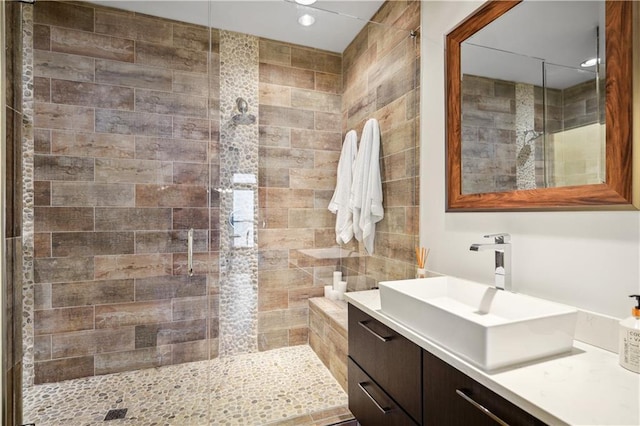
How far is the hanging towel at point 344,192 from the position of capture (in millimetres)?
2125

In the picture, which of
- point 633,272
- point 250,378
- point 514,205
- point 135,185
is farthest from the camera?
point 135,185

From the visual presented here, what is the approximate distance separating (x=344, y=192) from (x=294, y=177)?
38 centimetres

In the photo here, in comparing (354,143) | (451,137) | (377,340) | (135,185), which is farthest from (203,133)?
(377,340)

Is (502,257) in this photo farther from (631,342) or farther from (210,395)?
(210,395)

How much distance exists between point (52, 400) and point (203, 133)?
1.99 metres

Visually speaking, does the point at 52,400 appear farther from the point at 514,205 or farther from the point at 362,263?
the point at 514,205

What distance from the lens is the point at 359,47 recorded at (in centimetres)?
219

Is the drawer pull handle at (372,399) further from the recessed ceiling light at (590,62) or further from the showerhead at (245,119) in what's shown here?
the showerhead at (245,119)

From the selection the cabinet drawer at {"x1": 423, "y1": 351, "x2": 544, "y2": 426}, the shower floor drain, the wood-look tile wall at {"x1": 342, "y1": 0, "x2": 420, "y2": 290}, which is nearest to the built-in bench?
the wood-look tile wall at {"x1": 342, "y1": 0, "x2": 420, "y2": 290}

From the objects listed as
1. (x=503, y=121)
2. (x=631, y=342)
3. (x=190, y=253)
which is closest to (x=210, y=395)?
(x=190, y=253)

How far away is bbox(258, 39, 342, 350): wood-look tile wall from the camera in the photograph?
2.20 meters

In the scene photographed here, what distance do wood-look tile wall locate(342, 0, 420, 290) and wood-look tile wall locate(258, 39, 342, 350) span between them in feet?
0.48

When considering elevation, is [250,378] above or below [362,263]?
below

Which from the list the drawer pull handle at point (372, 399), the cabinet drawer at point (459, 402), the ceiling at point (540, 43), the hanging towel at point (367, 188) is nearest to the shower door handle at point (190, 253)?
the hanging towel at point (367, 188)
